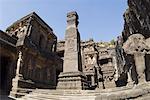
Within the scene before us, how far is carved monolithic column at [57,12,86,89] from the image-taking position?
9.98 m

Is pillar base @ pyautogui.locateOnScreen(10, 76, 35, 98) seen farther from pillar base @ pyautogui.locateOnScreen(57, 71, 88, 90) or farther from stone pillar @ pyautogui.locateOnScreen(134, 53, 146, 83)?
stone pillar @ pyautogui.locateOnScreen(134, 53, 146, 83)

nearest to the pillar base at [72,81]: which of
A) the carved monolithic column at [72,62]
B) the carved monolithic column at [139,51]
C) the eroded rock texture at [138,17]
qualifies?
the carved monolithic column at [72,62]

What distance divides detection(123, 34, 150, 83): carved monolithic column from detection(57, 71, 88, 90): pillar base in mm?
3639

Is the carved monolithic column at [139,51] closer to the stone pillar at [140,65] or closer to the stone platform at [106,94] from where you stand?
the stone pillar at [140,65]

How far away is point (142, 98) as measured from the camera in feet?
12.1

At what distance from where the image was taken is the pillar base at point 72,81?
9891 millimetres

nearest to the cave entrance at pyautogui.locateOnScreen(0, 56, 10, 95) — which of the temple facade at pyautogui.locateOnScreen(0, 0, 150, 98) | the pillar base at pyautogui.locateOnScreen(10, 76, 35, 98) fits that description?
the temple facade at pyautogui.locateOnScreen(0, 0, 150, 98)

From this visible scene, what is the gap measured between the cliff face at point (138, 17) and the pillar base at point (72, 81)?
6934 mm

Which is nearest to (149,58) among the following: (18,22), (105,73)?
(18,22)

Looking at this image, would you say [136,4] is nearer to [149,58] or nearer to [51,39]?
[149,58]

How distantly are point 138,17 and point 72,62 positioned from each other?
7507 mm

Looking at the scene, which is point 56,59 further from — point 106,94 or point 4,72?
point 106,94

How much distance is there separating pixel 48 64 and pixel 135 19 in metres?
10.0

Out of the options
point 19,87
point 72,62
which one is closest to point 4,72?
point 19,87
